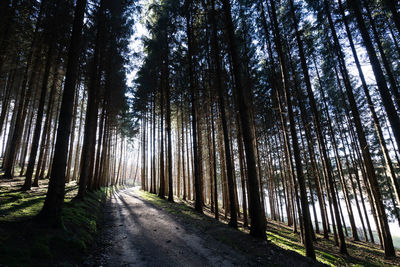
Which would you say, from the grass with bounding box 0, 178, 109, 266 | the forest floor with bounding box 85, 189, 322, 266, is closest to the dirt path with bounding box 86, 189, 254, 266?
the forest floor with bounding box 85, 189, 322, 266

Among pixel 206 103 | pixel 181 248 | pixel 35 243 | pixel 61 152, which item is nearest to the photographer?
pixel 35 243

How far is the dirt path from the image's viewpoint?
404 centimetres

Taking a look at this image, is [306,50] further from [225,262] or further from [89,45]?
[89,45]

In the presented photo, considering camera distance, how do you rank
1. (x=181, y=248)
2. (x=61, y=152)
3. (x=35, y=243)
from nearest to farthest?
(x=35, y=243)
(x=61, y=152)
(x=181, y=248)

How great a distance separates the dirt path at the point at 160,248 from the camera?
4.04 metres

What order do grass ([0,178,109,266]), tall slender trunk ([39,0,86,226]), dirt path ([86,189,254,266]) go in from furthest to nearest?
tall slender trunk ([39,0,86,226]) < dirt path ([86,189,254,266]) < grass ([0,178,109,266])

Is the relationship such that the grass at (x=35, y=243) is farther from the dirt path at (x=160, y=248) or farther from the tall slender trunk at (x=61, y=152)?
the dirt path at (x=160, y=248)

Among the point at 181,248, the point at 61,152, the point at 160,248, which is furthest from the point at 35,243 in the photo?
the point at 181,248

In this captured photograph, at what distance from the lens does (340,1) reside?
30.3 ft

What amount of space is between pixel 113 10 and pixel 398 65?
21.5 m

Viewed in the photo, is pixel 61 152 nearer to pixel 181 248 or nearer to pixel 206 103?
pixel 181 248

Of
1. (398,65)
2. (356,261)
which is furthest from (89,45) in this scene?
A: (398,65)

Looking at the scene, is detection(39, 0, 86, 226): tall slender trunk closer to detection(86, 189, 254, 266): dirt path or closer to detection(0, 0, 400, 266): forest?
detection(0, 0, 400, 266): forest

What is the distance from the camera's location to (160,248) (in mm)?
4797
